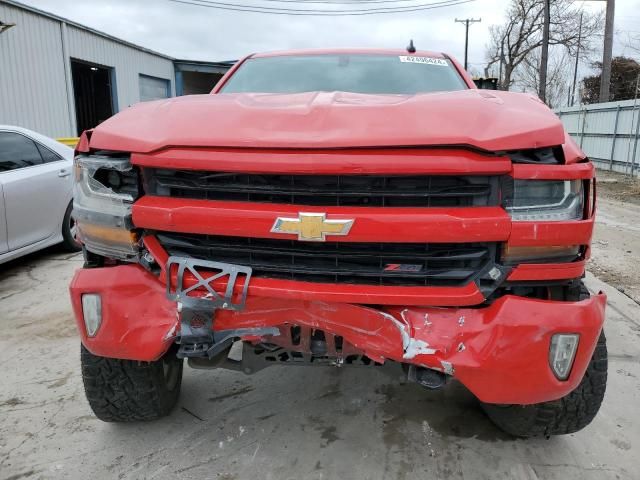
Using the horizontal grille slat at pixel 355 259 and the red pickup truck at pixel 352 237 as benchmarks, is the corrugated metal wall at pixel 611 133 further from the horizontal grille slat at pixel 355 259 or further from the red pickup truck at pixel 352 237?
the horizontal grille slat at pixel 355 259

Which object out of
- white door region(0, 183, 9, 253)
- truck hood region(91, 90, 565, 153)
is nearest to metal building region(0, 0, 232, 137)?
white door region(0, 183, 9, 253)

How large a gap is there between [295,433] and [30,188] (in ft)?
13.1

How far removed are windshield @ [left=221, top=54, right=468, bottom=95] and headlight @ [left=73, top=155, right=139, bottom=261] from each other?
1430 mm

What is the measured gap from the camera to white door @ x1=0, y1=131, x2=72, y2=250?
16.1ft

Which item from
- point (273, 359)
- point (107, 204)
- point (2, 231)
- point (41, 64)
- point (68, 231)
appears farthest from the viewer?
point (41, 64)

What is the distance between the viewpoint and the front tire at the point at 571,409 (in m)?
2.25

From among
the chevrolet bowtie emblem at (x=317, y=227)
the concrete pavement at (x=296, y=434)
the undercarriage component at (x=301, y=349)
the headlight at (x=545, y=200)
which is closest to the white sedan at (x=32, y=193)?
the concrete pavement at (x=296, y=434)

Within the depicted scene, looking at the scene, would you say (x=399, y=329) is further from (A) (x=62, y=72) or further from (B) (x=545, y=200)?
(A) (x=62, y=72)

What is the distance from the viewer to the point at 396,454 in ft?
7.81

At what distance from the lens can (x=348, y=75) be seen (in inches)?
132

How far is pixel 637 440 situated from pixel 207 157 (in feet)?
7.72

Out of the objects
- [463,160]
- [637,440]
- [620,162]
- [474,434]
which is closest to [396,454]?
[474,434]

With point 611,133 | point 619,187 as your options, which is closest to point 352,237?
point 619,187

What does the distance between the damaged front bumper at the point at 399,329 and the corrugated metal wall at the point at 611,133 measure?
14806 millimetres
